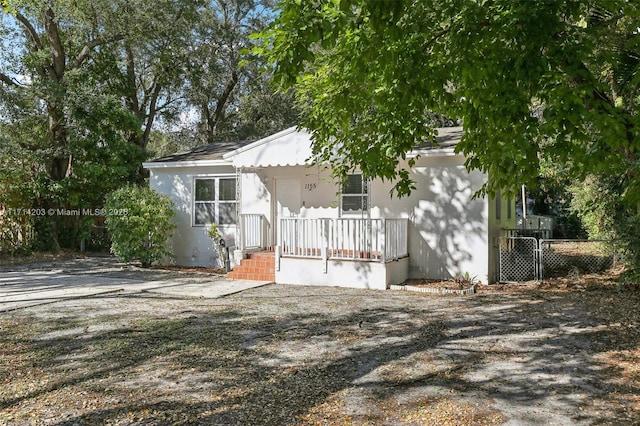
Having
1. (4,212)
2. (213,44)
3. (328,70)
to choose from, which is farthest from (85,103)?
(328,70)

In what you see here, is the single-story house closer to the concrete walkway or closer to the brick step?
the brick step

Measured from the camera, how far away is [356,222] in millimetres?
10141

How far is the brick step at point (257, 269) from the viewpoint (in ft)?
36.1

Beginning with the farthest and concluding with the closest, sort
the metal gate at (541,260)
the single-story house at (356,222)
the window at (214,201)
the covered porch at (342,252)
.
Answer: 1. the window at (214,201)
2. the metal gate at (541,260)
3. the single-story house at (356,222)
4. the covered porch at (342,252)

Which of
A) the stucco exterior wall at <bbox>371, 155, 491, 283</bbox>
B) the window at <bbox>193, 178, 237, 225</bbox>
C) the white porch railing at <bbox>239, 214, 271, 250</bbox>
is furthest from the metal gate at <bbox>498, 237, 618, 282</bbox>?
the window at <bbox>193, 178, 237, 225</bbox>

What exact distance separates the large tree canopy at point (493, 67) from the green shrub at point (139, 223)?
841cm

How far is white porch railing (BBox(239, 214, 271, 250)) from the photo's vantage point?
12141 millimetres

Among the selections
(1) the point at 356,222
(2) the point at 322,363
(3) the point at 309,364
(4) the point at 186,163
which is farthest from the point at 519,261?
(4) the point at 186,163

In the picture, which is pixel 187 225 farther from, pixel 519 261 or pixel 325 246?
pixel 519 261

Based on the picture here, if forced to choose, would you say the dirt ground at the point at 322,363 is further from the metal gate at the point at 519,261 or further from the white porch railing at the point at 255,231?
the white porch railing at the point at 255,231

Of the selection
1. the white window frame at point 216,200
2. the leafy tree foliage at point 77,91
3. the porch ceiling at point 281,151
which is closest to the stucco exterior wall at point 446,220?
the porch ceiling at point 281,151

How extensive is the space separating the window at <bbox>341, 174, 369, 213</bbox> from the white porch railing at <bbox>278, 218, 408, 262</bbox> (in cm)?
128

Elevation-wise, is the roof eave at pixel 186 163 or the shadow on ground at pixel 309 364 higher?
the roof eave at pixel 186 163

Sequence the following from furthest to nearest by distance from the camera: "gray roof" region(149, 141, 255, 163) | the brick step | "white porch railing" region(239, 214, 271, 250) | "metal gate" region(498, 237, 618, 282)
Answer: "gray roof" region(149, 141, 255, 163), "white porch railing" region(239, 214, 271, 250), the brick step, "metal gate" region(498, 237, 618, 282)
